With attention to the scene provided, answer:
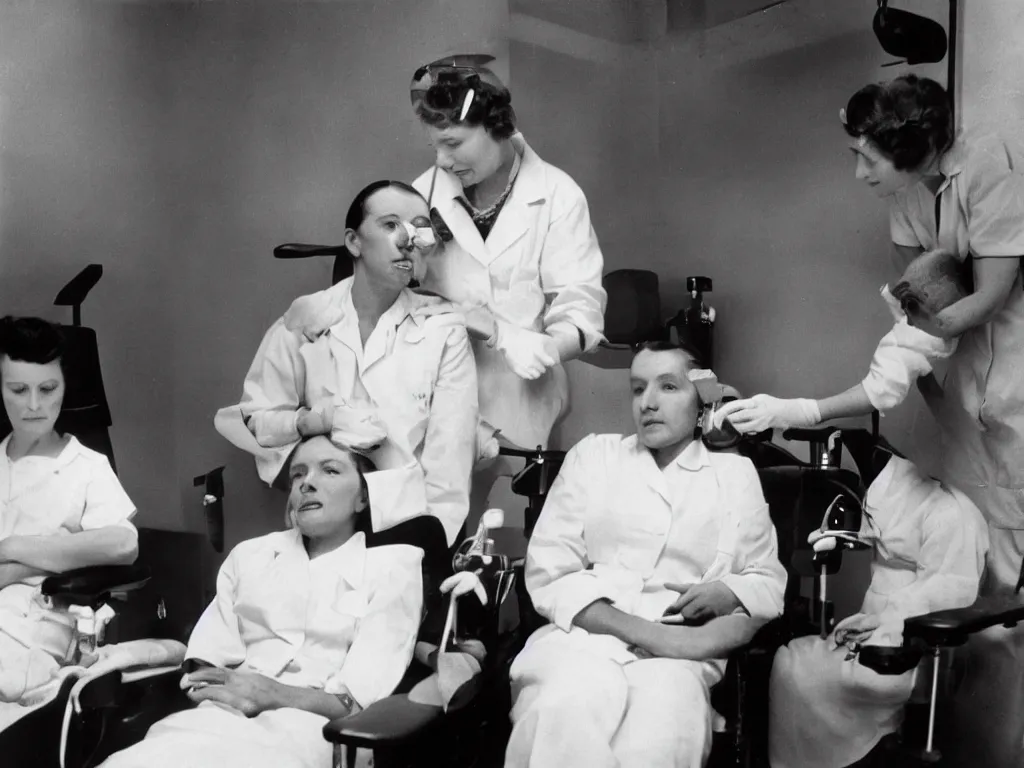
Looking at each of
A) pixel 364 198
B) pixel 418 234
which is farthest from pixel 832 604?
pixel 364 198

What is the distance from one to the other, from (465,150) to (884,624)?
1.24 meters

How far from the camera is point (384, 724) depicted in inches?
70.8

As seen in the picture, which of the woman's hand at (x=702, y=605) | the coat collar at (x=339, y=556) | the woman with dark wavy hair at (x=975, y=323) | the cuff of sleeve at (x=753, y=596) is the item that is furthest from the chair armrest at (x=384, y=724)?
the woman with dark wavy hair at (x=975, y=323)

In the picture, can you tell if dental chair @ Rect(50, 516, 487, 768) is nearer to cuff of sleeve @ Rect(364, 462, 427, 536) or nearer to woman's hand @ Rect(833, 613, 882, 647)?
cuff of sleeve @ Rect(364, 462, 427, 536)

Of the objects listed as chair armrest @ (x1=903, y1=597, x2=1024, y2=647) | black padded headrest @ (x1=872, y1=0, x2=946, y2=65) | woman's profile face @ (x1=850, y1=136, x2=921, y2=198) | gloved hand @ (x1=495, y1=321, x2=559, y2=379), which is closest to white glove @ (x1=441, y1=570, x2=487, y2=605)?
gloved hand @ (x1=495, y1=321, x2=559, y2=379)

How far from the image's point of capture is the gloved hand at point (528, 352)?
96.9 inches

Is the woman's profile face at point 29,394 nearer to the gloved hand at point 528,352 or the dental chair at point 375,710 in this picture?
the dental chair at point 375,710

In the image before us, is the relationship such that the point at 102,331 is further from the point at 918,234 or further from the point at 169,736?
the point at 918,234

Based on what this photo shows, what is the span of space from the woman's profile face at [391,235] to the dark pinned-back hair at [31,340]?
23.8 inches

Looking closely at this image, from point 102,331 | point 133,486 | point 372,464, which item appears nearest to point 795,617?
point 372,464

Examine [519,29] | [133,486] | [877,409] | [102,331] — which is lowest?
[133,486]

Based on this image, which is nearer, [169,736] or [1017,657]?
[169,736]

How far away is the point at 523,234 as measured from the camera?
2561 mm

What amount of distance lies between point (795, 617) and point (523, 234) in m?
0.96
